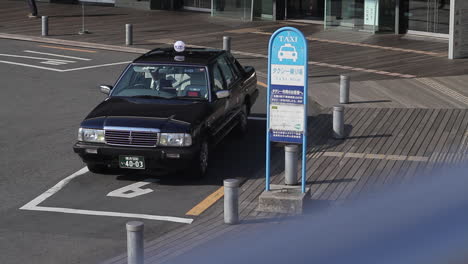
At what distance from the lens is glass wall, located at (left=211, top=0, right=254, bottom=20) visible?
3428 centimetres

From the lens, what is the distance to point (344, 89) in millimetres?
18750

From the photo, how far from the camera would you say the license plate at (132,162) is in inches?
512

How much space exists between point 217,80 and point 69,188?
10.5ft

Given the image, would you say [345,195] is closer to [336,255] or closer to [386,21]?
[336,255]

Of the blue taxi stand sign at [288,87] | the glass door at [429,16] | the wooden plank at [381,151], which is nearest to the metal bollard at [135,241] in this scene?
the blue taxi stand sign at [288,87]

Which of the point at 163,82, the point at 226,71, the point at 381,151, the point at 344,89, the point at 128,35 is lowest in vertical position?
the point at 381,151

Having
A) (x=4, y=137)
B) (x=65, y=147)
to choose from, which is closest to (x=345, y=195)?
(x=65, y=147)

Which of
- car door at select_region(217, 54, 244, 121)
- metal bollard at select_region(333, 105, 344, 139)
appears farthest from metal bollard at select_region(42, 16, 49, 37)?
metal bollard at select_region(333, 105, 344, 139)

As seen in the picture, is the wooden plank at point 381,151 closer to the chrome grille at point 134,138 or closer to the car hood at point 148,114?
the car hood at point 148,114

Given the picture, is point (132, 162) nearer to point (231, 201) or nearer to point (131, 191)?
point (131, 191)

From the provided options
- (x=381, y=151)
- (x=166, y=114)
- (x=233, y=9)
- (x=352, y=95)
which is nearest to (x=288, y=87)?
(x=166, y=114)

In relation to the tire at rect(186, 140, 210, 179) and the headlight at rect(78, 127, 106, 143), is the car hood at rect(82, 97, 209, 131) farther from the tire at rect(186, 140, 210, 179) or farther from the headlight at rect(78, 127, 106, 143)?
the tire at rect(186, 140, 210, 179)

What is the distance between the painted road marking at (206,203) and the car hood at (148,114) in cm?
Result: 109

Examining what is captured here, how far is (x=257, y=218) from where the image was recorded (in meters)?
11.7
